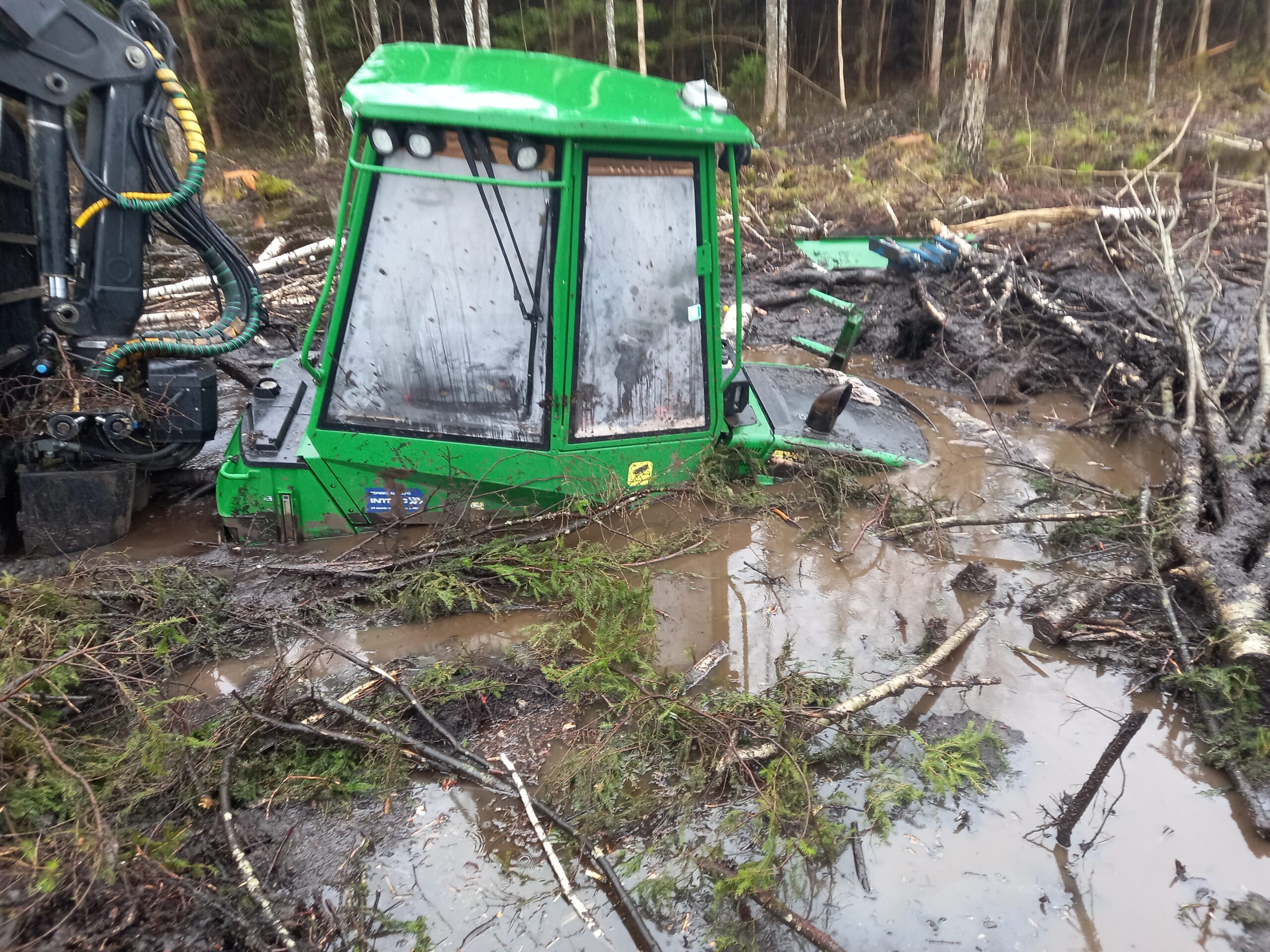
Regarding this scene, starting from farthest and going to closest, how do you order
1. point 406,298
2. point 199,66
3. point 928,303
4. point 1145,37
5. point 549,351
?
point 1145,37 < point 199,66 < point 928,303 < point 549,351 < point 406,298

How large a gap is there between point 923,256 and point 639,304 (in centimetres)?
572

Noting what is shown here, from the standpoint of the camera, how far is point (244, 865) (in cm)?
227

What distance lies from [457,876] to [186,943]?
2.44 ft

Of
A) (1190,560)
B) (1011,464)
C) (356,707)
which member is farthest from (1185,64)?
(356,707)

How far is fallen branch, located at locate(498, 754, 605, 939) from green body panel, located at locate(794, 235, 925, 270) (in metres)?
7.52

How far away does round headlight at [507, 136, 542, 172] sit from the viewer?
312cm

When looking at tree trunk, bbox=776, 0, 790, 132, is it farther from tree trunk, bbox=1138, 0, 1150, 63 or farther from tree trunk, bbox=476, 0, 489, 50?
tree trunk, bbox=1138, 0, 1150, 63

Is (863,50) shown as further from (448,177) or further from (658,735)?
(658,735)

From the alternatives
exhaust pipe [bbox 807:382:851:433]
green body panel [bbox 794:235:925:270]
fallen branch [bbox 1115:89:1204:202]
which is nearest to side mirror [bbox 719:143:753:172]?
exhaust pipe [bbox 807:382:851:433]

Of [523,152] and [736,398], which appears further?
[736,398]

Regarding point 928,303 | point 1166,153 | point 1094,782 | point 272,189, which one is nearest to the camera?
point 1094,782

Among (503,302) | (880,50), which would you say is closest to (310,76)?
(880,50)

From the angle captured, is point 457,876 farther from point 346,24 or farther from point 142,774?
point 346,24

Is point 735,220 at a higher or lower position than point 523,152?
lower
